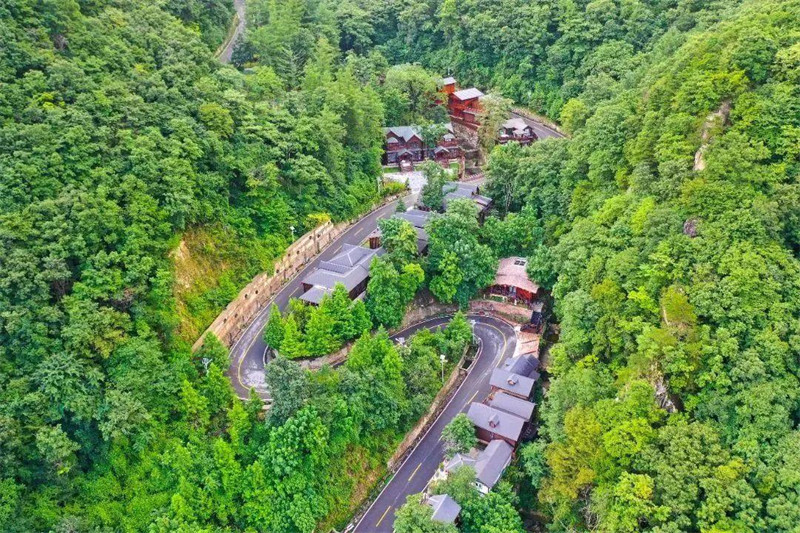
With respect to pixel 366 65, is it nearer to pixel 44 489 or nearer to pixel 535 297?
pixel 535 297

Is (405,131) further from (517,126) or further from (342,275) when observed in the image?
(342,275)

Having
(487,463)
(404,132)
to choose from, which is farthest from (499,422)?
(404,132)

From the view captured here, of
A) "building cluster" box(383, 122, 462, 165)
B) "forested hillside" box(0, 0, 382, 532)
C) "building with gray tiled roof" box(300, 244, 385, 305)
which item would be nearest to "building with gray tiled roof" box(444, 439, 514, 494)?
"forested hillside" box(0, 0, 382, 532)

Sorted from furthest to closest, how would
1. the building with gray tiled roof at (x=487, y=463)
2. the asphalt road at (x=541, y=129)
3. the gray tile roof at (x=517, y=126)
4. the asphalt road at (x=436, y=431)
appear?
1. the asphalt road at (x=541, y=129)
2. the gray tile roof at (x=517, y=126)
3. the asphalt road at (x=436, y=431)
4. the building with gray tiled roof at (x=487, y=463)

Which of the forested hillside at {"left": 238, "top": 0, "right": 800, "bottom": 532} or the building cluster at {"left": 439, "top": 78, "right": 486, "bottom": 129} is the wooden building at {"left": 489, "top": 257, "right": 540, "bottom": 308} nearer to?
the forested hillside at {"left": 238, "top": 0, "right": 800, "bottom": 532}

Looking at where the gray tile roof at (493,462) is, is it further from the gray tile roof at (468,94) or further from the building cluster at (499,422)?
the gray tile roof at (468,94)

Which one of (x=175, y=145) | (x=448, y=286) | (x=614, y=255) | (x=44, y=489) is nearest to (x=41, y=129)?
(x=175, y=145)

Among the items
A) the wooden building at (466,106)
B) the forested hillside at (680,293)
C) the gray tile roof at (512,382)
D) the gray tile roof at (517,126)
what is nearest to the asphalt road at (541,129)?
the gray tile roof at (517,126)
